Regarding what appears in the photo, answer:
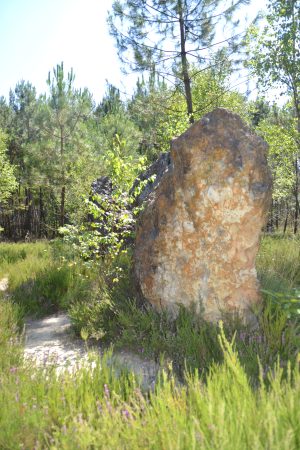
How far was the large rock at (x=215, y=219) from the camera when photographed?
445 cm

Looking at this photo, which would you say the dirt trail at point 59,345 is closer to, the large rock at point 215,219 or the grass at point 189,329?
the grass at point 189,329

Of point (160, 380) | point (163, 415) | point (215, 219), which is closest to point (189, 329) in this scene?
point (160, 380)

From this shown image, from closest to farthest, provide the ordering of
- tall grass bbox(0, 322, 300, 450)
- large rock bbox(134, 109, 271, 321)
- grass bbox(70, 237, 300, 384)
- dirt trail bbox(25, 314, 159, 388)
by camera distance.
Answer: tall grass bbox(0, 322, 300, 450) → grass bbox(70, 237, 300, 384) → dirt trail bbox(25, 314, 159, 388) → large rock bbox(134, 109, 271, 321)

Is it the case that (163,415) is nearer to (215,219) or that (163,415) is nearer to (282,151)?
(215,219)

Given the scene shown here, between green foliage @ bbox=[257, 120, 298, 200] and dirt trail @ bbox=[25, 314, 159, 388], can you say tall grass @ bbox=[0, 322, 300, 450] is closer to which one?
dirt trail @ bbox=[25, 314, 159, 388]

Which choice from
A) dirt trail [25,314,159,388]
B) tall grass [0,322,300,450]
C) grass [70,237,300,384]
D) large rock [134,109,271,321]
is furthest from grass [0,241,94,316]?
tall grass [0,322,300,450]

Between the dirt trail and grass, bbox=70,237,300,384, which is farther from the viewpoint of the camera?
the dirt trail

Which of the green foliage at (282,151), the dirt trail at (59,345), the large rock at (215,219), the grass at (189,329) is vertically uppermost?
the green foliage at (282,151)

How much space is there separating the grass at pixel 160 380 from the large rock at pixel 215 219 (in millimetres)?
294

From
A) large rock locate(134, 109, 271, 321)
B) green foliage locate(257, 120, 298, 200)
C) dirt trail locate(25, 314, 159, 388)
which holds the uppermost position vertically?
green foliage locate(257, 120, 298, 200)

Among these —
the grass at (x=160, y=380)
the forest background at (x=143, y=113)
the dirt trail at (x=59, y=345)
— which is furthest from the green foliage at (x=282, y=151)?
the dirt trail at (x=59, y=345)

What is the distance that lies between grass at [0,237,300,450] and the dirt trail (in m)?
0.16

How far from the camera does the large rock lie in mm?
4449

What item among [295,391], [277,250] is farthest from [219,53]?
[295,391]
